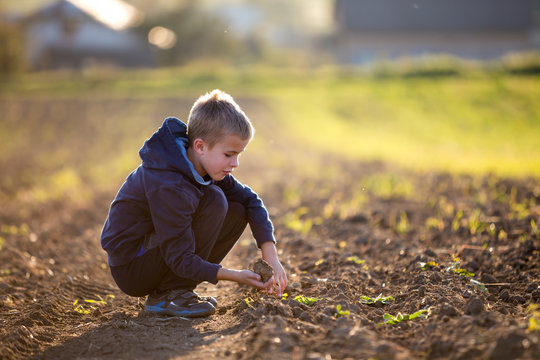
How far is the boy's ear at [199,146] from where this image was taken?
315 cm

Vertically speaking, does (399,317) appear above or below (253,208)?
below

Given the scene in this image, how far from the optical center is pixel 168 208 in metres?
3.00

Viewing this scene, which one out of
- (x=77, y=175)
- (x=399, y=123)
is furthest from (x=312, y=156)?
(x=399, y=123)

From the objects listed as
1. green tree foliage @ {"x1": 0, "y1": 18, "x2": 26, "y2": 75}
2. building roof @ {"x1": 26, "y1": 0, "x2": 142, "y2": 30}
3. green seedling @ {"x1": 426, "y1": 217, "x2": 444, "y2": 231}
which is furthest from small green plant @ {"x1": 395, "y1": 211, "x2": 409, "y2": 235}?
building roof @ {"x1": 26, "y1": 0, "x2": 142, "y2": 30}

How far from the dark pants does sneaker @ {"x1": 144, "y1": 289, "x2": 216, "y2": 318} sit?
5 cm

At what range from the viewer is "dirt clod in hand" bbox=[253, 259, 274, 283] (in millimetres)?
3195

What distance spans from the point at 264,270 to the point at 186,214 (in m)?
0.58

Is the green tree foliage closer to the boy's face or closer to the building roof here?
the building roof

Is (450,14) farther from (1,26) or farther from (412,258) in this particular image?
(412,258)

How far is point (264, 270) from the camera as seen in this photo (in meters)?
3.20

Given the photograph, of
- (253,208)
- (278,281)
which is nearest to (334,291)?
(278,281)

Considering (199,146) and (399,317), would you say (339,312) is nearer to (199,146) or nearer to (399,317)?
(399,317)

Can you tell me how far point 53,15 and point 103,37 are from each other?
3.82m

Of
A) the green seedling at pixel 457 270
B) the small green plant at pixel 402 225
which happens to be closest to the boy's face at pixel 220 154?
the green seedling at pixel 457 270
